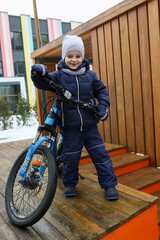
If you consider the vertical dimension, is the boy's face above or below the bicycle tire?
above

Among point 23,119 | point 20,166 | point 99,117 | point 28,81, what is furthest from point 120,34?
point 28,81

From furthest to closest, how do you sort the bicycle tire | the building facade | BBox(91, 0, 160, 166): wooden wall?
1. the building facade
2. BBox(91, 0, 160, 166): wooden wall
3. the bicycle tire

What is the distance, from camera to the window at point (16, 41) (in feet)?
64.0

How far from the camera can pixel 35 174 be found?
1.84 meters

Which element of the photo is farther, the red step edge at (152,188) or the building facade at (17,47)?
the building facade at (17,47)

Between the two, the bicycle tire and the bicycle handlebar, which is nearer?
the bicycle tire

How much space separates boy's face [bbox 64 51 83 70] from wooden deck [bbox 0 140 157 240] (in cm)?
115

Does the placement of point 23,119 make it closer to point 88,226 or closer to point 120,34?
Result: point 120,34

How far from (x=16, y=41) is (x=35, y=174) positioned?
19.9m

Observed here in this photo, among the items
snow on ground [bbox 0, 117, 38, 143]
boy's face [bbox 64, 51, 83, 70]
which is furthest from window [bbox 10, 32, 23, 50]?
boy's face [bbox 64, 51, 83, 70]

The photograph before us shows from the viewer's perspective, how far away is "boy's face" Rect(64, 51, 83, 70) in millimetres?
1982

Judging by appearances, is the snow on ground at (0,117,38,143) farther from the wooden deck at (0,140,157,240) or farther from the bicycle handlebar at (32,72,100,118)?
the bicycle handlebar at (32,72,100,118)

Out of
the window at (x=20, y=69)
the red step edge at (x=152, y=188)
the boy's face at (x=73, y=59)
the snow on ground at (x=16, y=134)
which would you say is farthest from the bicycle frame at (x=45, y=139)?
the window at (x=20, y=69)

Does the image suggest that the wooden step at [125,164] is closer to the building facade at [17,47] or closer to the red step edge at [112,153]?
the red step edge at [112,153]
